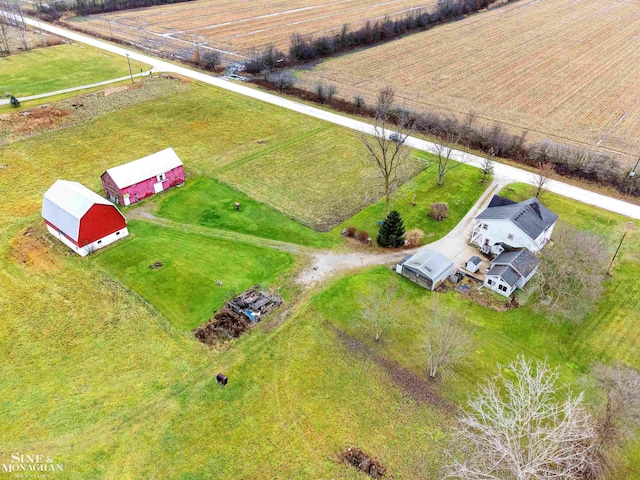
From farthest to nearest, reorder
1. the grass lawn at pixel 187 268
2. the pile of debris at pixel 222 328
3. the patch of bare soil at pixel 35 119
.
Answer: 1. the patch of bare soil at pixel 35 119
2. the grass lawn at pixel 187 268
3. the pile of debris at pixel 222 328

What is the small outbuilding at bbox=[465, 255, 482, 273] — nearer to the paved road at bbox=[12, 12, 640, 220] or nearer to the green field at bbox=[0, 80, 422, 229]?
the green field at bbox=[0, 80, 422, 229]

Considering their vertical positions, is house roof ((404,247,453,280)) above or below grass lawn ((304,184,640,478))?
above

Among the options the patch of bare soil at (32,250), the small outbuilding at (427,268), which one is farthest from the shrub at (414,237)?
the patch of bare soil at (32,250)

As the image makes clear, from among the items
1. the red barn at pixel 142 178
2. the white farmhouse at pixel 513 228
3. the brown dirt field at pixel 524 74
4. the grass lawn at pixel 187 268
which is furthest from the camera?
the brown dirt field at pixel 524 74

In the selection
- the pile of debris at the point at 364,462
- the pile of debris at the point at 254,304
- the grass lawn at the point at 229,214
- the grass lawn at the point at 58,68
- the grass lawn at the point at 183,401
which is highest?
the grass lawn at the point at 58,68

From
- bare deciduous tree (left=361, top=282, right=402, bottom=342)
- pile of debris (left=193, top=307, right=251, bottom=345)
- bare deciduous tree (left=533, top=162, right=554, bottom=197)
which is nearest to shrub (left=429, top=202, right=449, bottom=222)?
bare deciduous tree (left=533, top=162, right=554, bottom=197)

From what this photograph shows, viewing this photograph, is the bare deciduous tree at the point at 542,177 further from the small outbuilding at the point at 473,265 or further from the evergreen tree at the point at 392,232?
the evergreen tree at the point at 392,232

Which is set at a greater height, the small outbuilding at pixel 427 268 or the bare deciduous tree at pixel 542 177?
the bare deciduous tree at pixel 542 177

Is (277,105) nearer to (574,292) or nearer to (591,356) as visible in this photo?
(574,292)
